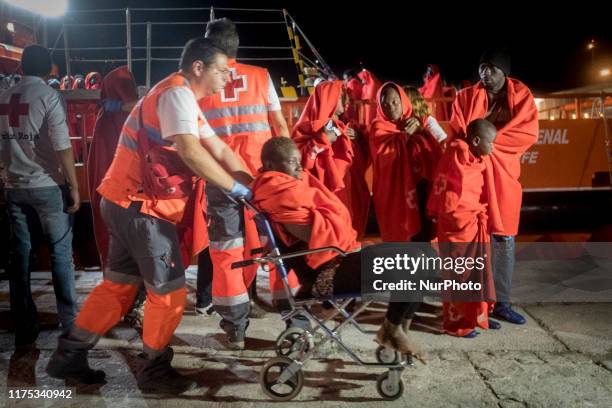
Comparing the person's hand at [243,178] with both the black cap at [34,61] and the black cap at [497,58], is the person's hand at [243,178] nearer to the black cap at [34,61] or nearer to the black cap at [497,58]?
the black cap at [34,61]

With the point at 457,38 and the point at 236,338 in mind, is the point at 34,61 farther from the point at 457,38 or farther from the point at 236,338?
the point at 457,38

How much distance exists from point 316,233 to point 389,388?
0.93m

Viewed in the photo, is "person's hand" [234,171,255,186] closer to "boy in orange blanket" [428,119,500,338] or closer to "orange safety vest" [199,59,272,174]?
"orange safety vest" [199,59,272,174]

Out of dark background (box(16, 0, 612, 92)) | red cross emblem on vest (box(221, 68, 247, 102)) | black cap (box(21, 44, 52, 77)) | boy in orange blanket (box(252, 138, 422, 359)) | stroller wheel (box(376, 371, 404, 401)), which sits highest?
dark background (box(16, 0, 612, 92))

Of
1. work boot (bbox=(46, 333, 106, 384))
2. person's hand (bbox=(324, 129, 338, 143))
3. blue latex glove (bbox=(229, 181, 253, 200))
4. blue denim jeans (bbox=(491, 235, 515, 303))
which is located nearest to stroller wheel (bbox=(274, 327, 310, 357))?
blue latex glove (bbox=(229, 181, 253, 200))

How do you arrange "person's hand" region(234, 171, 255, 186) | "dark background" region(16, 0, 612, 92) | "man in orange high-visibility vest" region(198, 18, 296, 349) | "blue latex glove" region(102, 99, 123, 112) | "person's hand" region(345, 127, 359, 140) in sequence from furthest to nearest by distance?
"dark background" region(16, 0, 612, 92)
"person's hand" region(345, 127, 359, 140)
"blue latex glove" region(102, 99, 123, 112)
"man in orange high-visibility vest" region(198, 18, 296, 349)
"person's hand" region(234, 171, 255, 186)

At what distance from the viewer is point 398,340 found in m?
2.71

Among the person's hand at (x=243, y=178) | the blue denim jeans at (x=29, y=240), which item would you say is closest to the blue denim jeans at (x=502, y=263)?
the person's hand at (x=243, y=178)

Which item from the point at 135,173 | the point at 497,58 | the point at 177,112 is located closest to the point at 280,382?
the point at 135,173

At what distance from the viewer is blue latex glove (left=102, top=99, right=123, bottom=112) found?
13.8 feet

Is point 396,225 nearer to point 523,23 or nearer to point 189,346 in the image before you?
point 189,346

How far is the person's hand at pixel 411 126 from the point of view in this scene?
4.07 metres

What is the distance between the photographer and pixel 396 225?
4.14 m

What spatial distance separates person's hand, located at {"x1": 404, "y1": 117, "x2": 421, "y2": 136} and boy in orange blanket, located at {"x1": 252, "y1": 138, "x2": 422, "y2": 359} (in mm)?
1417
